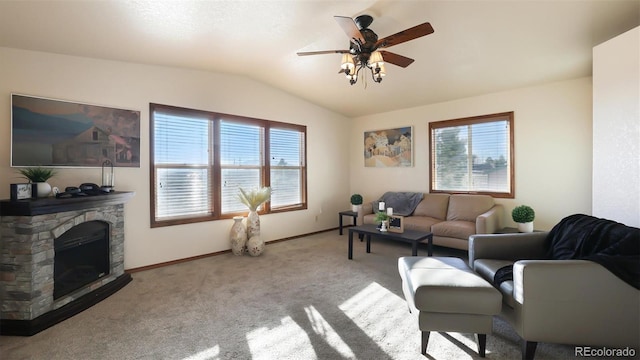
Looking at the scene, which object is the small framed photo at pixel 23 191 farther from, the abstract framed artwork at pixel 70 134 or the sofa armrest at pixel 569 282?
the sofa armrest at pixel 569 282

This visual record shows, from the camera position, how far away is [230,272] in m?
3.54

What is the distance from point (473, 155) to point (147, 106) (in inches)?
202

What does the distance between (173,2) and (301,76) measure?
2215 mm

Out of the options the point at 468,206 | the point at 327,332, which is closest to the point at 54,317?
the point at 327,332

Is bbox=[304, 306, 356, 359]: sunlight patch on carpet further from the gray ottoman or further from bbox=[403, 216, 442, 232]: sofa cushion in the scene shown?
bbox=[403, 216, 442, 232]: sofa cushion

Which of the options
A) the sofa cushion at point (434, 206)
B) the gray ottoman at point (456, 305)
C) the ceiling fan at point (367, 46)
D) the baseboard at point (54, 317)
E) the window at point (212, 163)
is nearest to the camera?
the gray ottoman at point (456, 305)

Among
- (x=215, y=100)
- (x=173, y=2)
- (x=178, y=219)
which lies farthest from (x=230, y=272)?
(x=173, y=2)

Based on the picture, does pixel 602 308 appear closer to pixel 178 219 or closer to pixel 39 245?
pixel 39 245

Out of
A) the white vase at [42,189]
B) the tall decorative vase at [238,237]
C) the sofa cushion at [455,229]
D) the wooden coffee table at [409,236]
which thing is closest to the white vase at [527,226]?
the sofa cushion at [455,229]

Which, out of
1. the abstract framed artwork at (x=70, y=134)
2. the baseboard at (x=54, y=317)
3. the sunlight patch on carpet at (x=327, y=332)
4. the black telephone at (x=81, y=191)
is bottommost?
the sunlight patch on carpet at (x=327, y=332)

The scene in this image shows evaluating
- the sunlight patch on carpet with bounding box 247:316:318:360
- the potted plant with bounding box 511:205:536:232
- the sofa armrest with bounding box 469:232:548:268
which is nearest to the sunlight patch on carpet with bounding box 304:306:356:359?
the sunlight patch on carpet with bounding box 247:316:318:360

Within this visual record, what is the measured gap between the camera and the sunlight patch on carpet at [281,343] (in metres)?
1.91

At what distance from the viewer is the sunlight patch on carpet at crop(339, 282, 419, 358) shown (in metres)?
2.05

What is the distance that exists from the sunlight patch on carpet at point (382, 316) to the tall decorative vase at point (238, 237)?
2.15 metres
